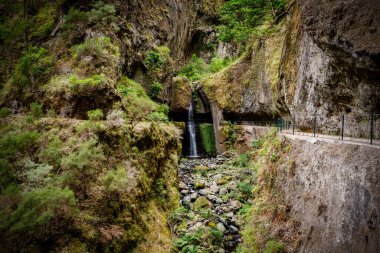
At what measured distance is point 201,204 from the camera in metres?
13.5

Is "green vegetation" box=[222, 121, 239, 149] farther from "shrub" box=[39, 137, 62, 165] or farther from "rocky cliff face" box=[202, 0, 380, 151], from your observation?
"shrub" box=[39, 137, 62, 165]

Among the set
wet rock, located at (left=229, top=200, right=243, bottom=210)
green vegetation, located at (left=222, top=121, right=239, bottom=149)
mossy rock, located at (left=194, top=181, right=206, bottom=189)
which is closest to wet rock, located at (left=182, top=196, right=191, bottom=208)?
mossy rock, located at (left=194, top=181, right=206, bottom=189)

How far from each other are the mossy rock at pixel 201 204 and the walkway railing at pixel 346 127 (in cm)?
615

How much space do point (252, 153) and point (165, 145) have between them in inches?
302

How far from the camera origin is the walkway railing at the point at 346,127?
732cm

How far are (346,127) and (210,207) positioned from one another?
25.0 feet

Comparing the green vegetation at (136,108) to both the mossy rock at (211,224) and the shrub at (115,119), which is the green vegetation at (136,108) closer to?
the shrub at (115,119)

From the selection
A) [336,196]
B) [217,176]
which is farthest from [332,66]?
[217,176]

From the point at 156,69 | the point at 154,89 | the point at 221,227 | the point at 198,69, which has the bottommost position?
the point at 221,227

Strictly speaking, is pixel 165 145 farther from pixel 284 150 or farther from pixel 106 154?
pixel 284 150

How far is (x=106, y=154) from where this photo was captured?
10484 mm

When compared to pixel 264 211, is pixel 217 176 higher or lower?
higher

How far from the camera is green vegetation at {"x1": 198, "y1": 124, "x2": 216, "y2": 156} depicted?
2506 centimetres

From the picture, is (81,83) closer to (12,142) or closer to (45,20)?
(12,142)
